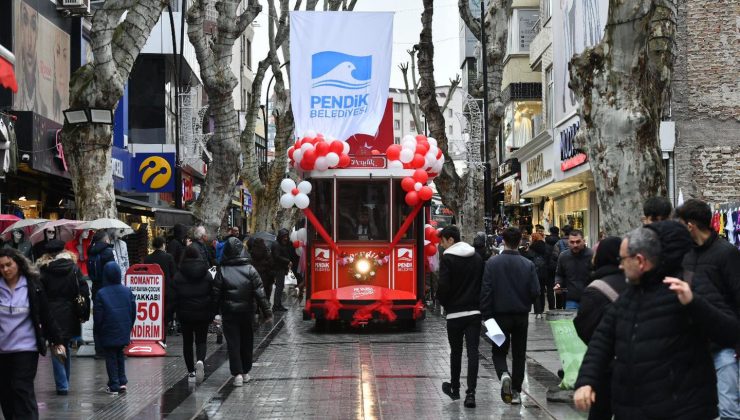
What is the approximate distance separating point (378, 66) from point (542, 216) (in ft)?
86.9

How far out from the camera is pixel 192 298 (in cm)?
1370

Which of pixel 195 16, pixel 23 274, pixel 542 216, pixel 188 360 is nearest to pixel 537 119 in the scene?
pixel 542 216

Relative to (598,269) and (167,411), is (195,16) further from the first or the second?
(598,269)

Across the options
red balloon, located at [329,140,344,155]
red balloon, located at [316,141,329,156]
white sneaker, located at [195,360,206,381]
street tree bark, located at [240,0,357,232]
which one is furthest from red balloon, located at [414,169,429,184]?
street tree bark, located at [240,0,357,232]

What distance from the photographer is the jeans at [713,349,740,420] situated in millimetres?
8352

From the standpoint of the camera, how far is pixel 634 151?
12.3 meters

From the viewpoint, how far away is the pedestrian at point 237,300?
13.6m

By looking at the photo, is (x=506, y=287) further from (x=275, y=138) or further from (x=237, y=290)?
(x=275, y=138)

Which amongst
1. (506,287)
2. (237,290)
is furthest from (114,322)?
(506,287)

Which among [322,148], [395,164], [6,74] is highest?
[6,74]

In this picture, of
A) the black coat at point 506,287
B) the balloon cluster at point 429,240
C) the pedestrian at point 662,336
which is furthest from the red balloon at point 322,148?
the pedestrian at point 662,336

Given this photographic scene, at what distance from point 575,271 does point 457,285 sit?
269 centimetres

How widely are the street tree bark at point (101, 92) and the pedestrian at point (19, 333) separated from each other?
8.01 m

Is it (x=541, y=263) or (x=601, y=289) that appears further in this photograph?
(x=541, y=263)
